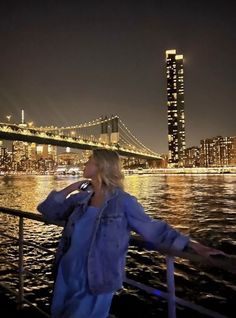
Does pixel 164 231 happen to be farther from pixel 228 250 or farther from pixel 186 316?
pixel 228 250

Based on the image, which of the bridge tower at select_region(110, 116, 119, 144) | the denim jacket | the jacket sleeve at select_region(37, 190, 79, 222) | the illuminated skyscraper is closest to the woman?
the denim jacket

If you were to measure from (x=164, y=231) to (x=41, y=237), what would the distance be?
1169 centimetres

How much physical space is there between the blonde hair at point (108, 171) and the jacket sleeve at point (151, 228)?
0.38 ft

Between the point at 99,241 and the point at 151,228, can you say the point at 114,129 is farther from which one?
the point at 99,241

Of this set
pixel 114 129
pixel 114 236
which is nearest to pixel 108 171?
pixel 114 236

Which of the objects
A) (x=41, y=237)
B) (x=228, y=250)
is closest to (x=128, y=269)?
(x=228, y=250)

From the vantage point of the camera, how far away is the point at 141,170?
424 feet

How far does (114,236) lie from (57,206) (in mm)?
487

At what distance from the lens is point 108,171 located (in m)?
2.07

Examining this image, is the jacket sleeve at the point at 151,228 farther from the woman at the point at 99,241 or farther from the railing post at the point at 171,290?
the railing post at the point at 171,290

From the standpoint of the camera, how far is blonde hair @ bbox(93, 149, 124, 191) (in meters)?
2.05

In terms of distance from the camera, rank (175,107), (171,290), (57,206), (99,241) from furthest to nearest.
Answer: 1. (175,107)
2. (57,206)
3. (171,290)
4. (99,241)

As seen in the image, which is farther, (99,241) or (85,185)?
(85,185)

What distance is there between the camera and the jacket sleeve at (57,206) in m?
2.24
